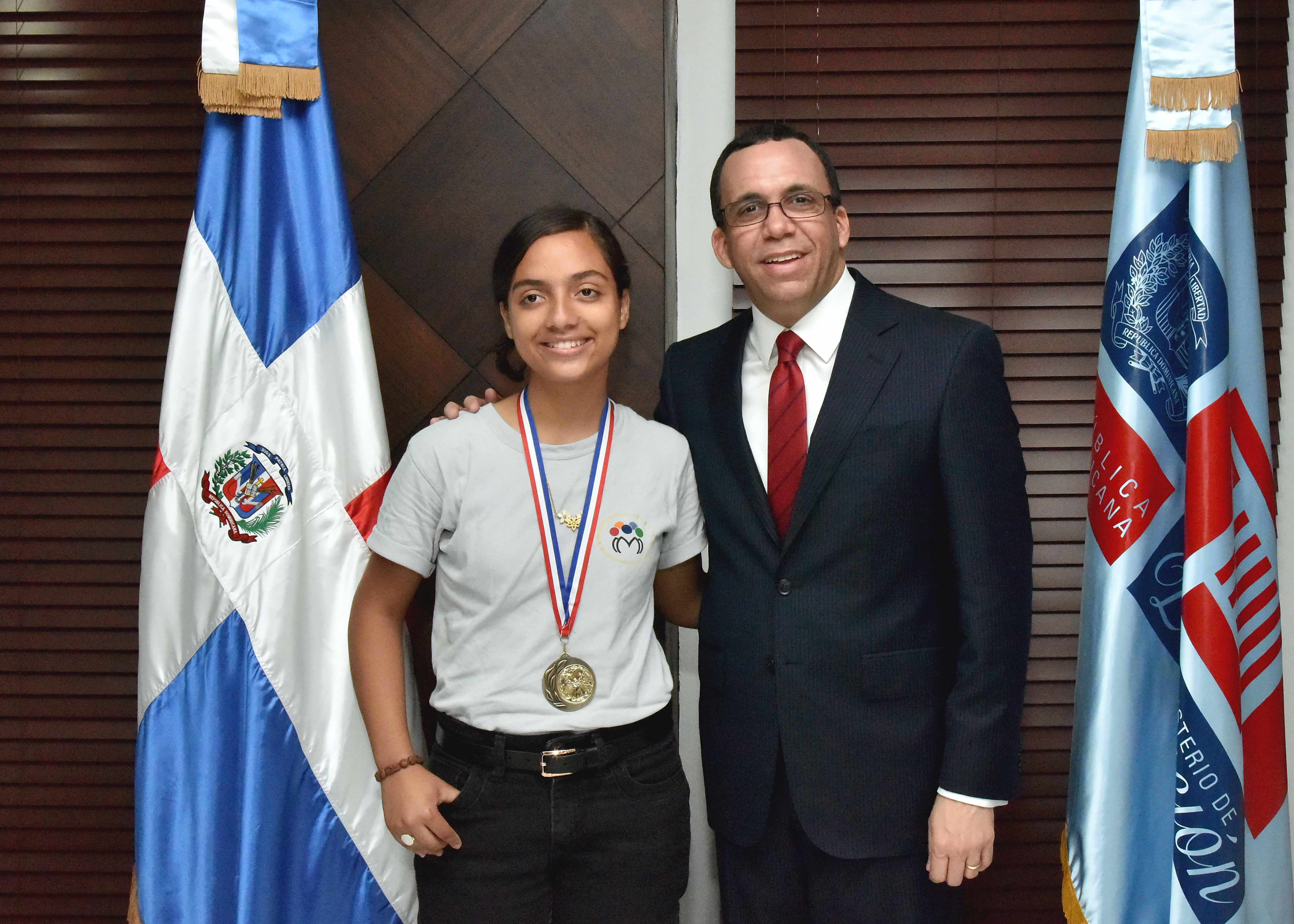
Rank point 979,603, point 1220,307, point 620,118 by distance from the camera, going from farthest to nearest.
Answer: point 620,118 → point 1220,307 → point 979,603

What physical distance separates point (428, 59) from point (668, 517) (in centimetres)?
121

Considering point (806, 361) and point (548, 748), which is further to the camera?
point (806, 361)

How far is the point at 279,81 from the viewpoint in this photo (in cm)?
162

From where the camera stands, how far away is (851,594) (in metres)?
1.36

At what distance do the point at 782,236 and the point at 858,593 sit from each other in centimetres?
57

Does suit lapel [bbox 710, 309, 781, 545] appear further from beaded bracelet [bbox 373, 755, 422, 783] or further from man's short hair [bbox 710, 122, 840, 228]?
beaded bracelet [bbox 373, 755, 422, 783]

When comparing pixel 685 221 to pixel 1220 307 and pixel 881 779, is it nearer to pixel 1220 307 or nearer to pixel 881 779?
pixel 1220 307

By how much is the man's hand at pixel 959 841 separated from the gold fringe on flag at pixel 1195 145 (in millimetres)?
1139

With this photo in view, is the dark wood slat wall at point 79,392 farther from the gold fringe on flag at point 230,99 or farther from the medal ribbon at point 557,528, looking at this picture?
the medal ribbon at point 557,528

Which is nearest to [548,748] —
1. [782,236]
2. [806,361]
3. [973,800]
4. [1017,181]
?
[973,800]

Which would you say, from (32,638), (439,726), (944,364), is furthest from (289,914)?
(944,364)

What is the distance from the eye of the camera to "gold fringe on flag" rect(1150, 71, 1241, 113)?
1.53 metres

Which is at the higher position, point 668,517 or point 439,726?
point 668,517

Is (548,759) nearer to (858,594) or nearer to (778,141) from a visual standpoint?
(858,594)
